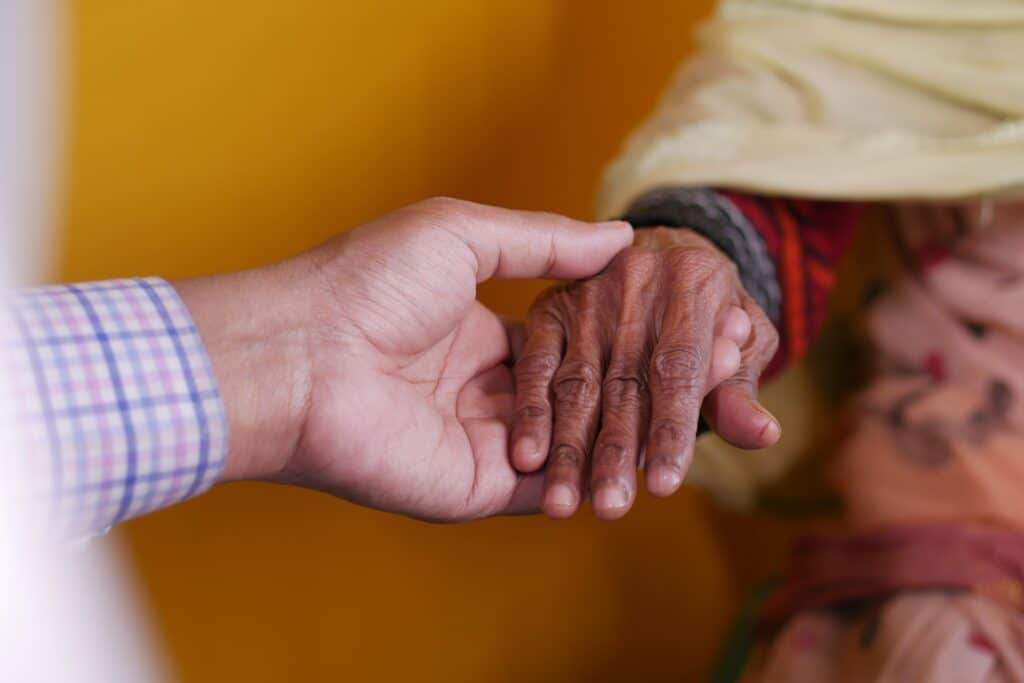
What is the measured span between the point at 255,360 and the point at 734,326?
26 centimetres

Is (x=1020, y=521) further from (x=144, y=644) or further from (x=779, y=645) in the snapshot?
(x=144, y=644)

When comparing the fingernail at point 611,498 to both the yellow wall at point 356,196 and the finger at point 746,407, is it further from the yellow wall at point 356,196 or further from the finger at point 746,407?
the yellow wall at point 356,196

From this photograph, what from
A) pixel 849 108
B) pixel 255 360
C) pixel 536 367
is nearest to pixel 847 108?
pixel 849 108

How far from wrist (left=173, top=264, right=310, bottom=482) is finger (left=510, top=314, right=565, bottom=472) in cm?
11

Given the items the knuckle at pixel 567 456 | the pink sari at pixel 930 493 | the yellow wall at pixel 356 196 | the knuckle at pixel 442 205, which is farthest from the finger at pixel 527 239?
the pink sari at pixel 930 493

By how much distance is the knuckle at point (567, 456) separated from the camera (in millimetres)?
509

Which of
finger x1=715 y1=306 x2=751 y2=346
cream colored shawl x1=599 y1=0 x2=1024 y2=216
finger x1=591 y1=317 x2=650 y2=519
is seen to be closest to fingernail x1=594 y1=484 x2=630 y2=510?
finger x1=591 y1=317 x2=650 y2=519

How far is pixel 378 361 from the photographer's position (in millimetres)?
546

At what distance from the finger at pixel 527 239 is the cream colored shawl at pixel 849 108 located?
189 millimetres

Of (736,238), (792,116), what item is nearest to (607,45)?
(792,116)

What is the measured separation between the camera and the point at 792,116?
0.82 meters

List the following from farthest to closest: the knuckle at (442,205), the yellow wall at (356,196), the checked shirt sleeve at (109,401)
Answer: the yellow wall at (356,196), the knuckle at (442,205), the checked shirt sleeve at (109,401)

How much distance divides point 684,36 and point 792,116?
1.12 feet

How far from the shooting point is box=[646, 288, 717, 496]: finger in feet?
1.58
